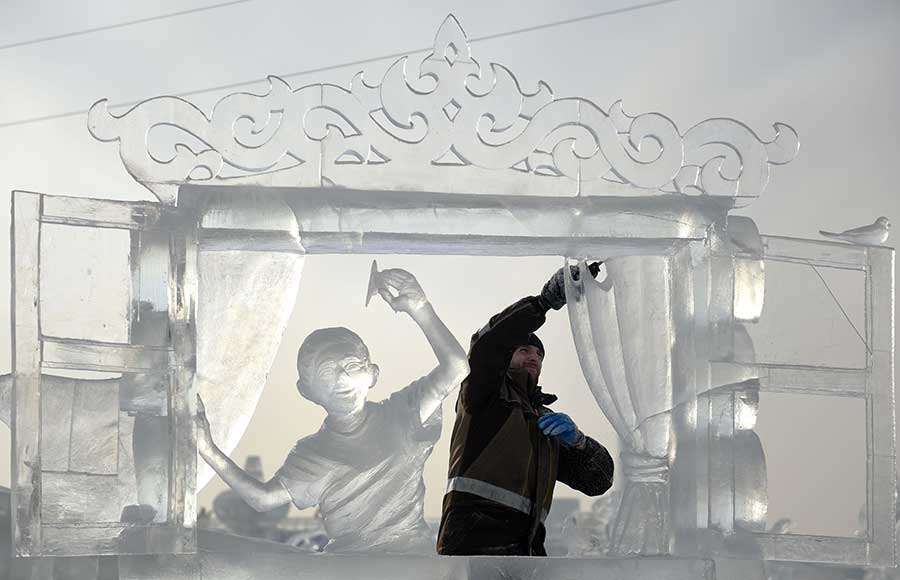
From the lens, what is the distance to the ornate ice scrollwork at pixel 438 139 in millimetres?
5309

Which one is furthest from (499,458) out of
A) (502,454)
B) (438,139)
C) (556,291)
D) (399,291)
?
(438,139)

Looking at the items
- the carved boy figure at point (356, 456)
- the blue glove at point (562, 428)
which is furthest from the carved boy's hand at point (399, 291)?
the blue glove at point (562, 428)

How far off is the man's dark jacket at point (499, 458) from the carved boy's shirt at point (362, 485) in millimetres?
728

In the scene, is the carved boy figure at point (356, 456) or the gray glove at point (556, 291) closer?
the gray glove at point (556, 291)

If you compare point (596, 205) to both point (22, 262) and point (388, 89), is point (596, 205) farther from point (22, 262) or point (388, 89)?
point (22, 262)

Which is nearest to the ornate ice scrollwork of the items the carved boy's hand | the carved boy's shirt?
the carved boy's hand

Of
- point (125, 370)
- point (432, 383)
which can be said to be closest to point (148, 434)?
point (125, 370)

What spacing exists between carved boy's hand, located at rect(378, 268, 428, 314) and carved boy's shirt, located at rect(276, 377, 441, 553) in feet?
1.35

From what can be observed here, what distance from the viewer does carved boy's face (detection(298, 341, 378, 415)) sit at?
18.1 ft

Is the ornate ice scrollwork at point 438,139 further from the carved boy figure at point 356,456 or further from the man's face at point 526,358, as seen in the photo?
the man's face at point 526,358

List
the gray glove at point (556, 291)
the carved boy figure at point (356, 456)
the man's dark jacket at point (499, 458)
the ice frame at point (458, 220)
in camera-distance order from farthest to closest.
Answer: the carved boy figure at point (356, 456)
the ice frame at point (458, 220)
the gray glove at point (556, 291)
the man's dark jacket at point (499, 458)

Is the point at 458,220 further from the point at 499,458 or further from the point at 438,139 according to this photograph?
the point at 499,458

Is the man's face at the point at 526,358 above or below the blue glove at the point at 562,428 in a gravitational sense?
above

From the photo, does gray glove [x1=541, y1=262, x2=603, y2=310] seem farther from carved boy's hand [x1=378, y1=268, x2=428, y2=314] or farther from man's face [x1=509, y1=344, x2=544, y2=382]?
carved boy's hand [x1=378, y1=268, x2=428, y2=314]
